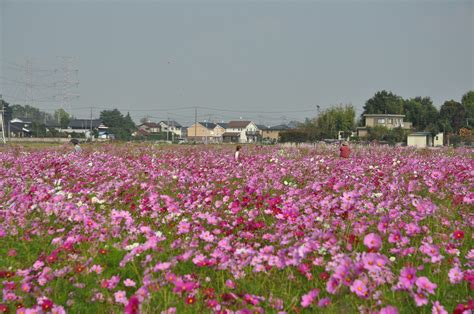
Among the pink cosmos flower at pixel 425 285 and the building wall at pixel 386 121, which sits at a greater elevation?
the building wall at pixel 386 121

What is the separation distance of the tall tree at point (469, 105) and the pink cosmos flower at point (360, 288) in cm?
7921

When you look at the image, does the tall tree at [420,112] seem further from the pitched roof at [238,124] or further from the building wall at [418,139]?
the pitched roof at [238,124]

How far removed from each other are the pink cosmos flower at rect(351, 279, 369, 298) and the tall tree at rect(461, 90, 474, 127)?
7921 centimetres

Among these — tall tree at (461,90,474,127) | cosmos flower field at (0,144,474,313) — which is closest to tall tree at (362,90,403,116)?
tall tree at (461,90,474,127)

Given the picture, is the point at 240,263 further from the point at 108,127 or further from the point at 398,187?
the point at 108,127

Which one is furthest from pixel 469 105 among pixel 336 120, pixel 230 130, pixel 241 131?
pixel 230 130

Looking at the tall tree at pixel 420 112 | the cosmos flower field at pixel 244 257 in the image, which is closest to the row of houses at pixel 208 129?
the tall tree at pixel 420 112

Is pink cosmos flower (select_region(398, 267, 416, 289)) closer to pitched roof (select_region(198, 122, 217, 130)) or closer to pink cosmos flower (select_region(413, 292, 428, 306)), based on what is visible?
pink cosmos flower (select_region(413, 292, 428, 306))

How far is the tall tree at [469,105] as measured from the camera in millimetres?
75562

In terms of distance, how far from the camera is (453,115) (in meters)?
71.6

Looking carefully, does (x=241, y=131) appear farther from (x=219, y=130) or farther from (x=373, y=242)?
(x=373, y=242)

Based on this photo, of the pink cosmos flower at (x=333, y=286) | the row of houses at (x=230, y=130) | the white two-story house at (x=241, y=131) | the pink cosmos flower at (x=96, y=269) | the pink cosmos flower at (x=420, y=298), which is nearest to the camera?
the pink cosmos flower at (x=420, y=298)

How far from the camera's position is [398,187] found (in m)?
4.82

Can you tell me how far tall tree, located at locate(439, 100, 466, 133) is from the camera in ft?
234
